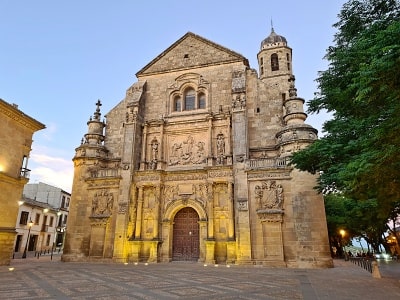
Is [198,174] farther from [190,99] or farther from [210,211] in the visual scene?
[190,99]

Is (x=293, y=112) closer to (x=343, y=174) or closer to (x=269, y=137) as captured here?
(x=269, y=137)

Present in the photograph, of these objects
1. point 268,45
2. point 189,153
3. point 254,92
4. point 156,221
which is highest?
point 268,45

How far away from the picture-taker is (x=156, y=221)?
1897 cm

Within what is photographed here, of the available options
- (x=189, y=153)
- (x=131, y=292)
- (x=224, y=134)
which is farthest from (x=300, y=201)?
(x=131, y=292)

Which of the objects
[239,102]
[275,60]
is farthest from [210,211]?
[275,60]

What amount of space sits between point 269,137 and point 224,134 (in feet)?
10.2

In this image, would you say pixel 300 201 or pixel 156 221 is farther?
pixel 156 221

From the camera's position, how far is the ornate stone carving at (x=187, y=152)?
66.6ft

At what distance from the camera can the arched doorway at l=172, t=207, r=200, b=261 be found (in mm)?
18641

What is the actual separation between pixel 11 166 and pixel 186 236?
11.3 meters

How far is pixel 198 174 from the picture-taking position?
64.0ft

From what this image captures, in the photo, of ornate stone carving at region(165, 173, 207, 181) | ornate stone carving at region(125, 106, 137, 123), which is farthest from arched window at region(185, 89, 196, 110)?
ornate stone carving at region(165, 173, 207, 181)

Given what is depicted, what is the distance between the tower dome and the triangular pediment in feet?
41.8

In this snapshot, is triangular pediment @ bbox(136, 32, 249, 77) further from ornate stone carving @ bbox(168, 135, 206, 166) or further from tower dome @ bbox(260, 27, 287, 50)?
tower dome @ bbox(260, 27, 287, 50)
